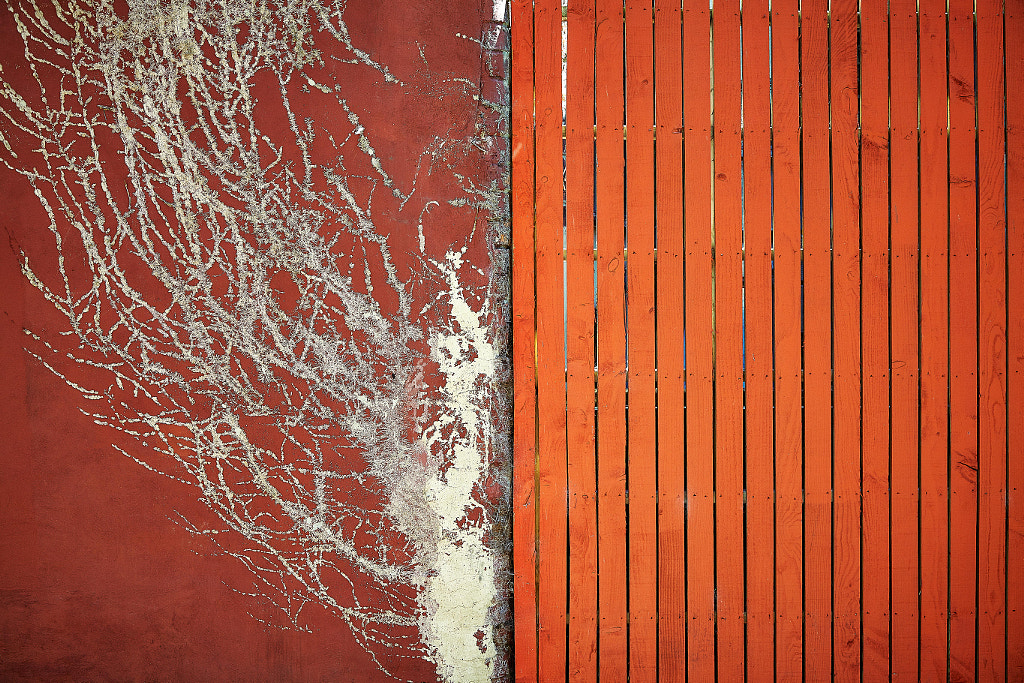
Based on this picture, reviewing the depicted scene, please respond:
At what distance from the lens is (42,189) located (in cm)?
176

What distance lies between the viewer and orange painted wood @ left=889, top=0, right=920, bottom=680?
5.76 ft

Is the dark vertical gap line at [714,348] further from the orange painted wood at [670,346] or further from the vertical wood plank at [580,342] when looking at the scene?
the vertical wood plank at [580,342]

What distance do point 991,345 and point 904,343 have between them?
0.95 feet

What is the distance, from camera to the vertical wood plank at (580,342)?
1747mm

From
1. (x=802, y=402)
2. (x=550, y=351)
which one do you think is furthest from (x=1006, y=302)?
(x=550, y=351)

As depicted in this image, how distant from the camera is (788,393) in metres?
1.75

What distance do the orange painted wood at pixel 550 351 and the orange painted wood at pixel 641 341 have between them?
0.23 metres

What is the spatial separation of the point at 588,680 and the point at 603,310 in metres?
1.23

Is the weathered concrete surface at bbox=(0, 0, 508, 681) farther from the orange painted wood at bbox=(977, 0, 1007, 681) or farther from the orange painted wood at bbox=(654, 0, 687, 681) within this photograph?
the orange painted wood at bbox=(977, 0, 1007, 681)

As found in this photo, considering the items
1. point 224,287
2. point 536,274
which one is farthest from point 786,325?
point 224,287

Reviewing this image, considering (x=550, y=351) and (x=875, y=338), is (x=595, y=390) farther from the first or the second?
(x=875, y=338)

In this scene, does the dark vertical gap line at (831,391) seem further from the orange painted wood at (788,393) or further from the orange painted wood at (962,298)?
the orange painted wood at (962,298)

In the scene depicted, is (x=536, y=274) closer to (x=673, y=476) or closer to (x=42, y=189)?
(x=673, y=476)

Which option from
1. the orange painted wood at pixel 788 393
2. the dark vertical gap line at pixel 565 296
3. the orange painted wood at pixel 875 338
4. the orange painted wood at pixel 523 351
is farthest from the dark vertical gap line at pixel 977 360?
the orange painted wood at pixel 523 351
